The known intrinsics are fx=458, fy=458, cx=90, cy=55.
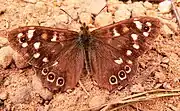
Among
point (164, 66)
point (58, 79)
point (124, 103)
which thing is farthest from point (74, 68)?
point (164, 66)

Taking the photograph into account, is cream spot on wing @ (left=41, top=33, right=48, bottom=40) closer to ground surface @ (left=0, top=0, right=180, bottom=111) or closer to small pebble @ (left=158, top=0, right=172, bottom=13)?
ground surface @ (left=0, top=0, right=180, bottom=111)

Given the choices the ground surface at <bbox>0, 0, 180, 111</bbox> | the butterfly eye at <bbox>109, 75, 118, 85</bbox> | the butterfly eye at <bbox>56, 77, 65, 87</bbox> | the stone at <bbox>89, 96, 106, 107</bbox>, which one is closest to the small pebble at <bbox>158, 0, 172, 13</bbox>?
the ground surface at <bbox>0, 0, 180, 111</bbox>

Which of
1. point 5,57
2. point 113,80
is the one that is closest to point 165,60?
point 113,80

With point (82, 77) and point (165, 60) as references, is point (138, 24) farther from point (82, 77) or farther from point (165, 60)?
point (82, 77)

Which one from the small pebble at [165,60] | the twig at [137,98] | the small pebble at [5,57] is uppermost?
the small pebble at [5,57]

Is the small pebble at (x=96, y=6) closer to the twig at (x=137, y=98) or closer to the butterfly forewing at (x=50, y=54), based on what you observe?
the butterfly forewing at (x=50, y=54)

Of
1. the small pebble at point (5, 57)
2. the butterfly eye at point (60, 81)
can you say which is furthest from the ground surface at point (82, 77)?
the butterfly eye at point (60, 81)
